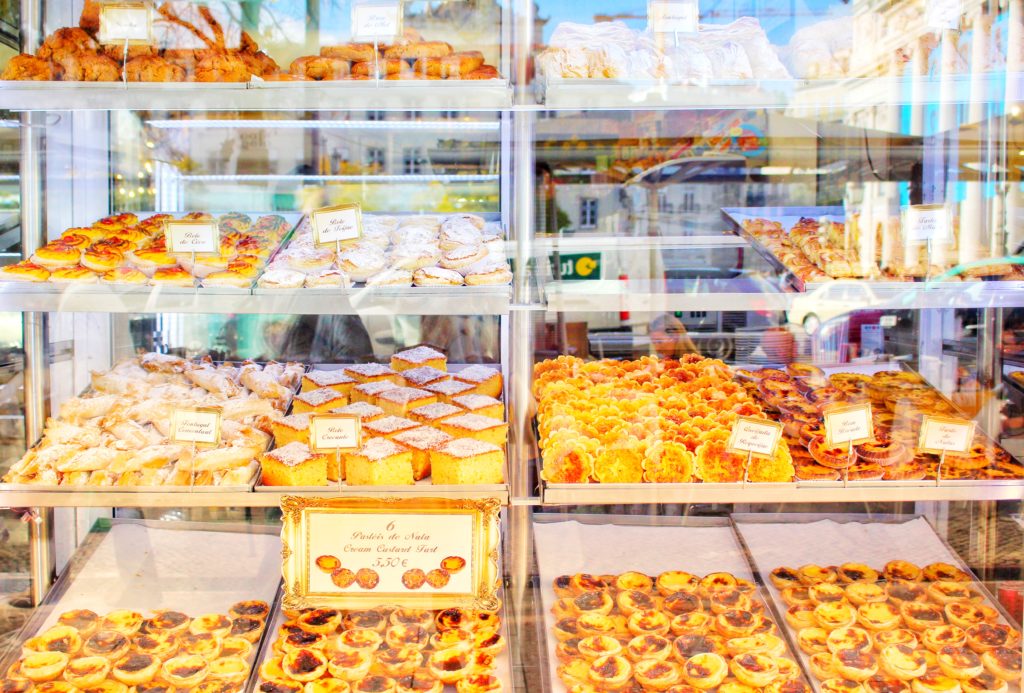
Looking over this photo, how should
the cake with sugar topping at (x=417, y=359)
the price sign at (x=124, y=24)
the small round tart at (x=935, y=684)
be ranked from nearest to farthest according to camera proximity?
the small round tart at (x=935, y=684), the price sign at (x=124, y=24), the cake with sugar topping at (x=417, y=359)

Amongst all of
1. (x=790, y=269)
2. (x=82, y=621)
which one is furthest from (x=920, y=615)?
(x=82, y=621)

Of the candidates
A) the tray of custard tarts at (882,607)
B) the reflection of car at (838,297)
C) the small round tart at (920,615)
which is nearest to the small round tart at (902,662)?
the tray of custard tarts at (882,607)

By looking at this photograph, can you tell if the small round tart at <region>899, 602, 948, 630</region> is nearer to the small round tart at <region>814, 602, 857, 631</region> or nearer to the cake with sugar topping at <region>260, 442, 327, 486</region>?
the small round tart at <region>814, 602, 857, 631</region>

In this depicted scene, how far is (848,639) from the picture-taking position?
212 cm

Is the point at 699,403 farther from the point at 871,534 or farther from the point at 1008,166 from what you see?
the point at 1008,166

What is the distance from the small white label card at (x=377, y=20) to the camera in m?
2.06

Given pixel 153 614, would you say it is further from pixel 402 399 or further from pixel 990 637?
pixel 990 637

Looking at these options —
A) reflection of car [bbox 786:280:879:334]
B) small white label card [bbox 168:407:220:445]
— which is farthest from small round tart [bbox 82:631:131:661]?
reflection of car [bbox 786:280:879:334]

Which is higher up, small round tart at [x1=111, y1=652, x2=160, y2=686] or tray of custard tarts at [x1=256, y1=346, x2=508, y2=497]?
tray of custard tarts at [x1=256, y1=346, x2=508, y2=497]

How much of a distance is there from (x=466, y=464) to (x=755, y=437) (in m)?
0.73

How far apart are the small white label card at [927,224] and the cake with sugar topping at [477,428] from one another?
123cm

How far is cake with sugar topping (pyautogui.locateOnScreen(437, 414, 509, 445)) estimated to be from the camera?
2.15 meters

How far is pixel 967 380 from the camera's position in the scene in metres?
A: 2.54

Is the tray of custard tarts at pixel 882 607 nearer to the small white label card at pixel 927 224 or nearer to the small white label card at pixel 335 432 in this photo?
the small white label card at pixel 927 224
